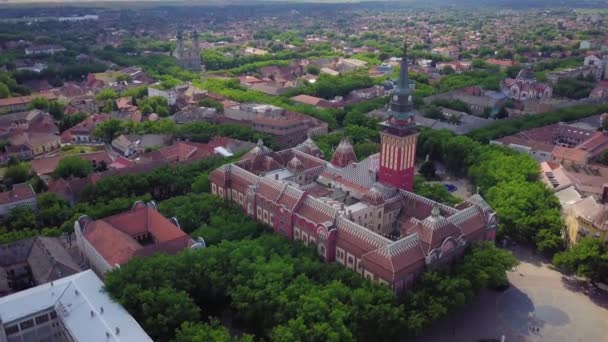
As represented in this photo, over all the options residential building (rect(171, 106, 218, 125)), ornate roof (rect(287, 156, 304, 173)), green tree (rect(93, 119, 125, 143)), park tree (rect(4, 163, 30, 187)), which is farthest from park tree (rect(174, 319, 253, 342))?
residential building (rect(171, 106, 218, 125))

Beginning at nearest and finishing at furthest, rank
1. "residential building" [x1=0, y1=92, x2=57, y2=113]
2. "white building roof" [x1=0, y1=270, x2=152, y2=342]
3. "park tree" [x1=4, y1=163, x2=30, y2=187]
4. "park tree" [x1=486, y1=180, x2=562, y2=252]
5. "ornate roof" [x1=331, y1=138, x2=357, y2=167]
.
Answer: "white building roof" [x1=0, y1=270, x2=152, y2=342] → "park tree" [x1=486, y1=180, x2=562, y2=252] → "ornate roof" [x1=331, y1=138, x2=357, y2=167] → "park tree" [x1=4, y1=163, x2=30, y2=187] → "residential building" [x1=0, y1=92, x2=57, y2=113]

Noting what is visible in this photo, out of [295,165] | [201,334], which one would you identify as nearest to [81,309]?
[201,334]

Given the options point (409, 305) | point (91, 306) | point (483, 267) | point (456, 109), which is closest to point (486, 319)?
point (483, 267)

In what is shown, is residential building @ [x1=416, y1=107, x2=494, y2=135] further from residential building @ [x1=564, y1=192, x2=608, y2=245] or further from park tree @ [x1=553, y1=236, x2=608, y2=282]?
park tree @ [x1=553, y1=236, x2=608, y2=282]

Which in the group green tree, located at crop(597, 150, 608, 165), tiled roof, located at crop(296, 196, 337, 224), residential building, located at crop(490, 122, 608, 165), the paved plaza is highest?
tiled roof, located at crop(296, 196, 337, 224)

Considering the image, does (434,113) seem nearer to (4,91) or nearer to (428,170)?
(428,170)

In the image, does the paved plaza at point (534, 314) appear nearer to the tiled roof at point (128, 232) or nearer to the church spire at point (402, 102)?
the church spire at point (402, 102)

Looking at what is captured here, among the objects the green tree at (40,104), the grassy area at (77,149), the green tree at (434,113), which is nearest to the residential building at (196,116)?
the grassy area at (77,149)
